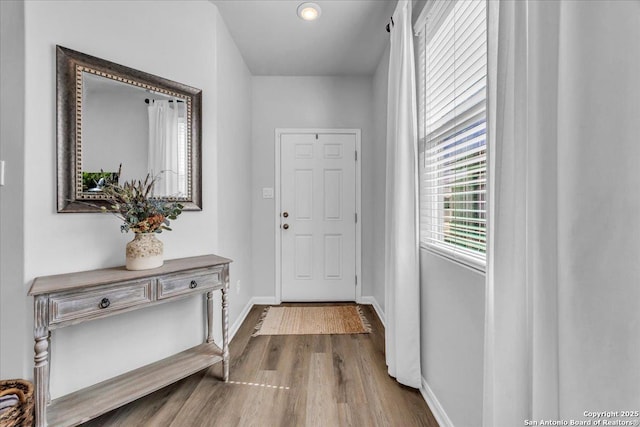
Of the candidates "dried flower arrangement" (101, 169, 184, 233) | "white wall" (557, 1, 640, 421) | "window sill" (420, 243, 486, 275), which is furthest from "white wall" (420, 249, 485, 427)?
"dried flower arrangement" (101, 169, 184, 233)

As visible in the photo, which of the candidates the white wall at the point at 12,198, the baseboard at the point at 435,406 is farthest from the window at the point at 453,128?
the white wall at the point at 12,198

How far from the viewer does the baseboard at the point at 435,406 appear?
4.58 ft

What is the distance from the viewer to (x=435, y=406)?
1515 mm

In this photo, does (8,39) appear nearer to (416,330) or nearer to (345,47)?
(345,47)

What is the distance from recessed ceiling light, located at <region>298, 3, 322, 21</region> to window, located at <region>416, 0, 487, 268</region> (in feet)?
2.72

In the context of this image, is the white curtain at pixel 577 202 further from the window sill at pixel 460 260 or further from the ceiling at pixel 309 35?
the ceiling at pixel 309 35

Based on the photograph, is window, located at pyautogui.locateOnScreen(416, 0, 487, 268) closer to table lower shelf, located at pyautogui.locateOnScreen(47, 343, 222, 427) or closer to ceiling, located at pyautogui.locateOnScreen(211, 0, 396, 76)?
ceiling, located at pyautogui.locateOnScreen(211, 0, 396, 76)

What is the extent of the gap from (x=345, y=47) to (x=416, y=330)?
8.17ft

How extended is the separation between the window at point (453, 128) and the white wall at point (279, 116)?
1530 millimetres

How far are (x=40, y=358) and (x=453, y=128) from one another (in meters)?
2.12

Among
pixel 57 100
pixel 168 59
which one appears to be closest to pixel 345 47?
pixel 168 59

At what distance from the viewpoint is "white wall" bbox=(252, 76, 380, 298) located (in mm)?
3240

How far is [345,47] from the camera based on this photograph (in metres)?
2.64

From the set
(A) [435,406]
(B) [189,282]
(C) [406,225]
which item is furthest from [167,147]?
(A) [435,406]
